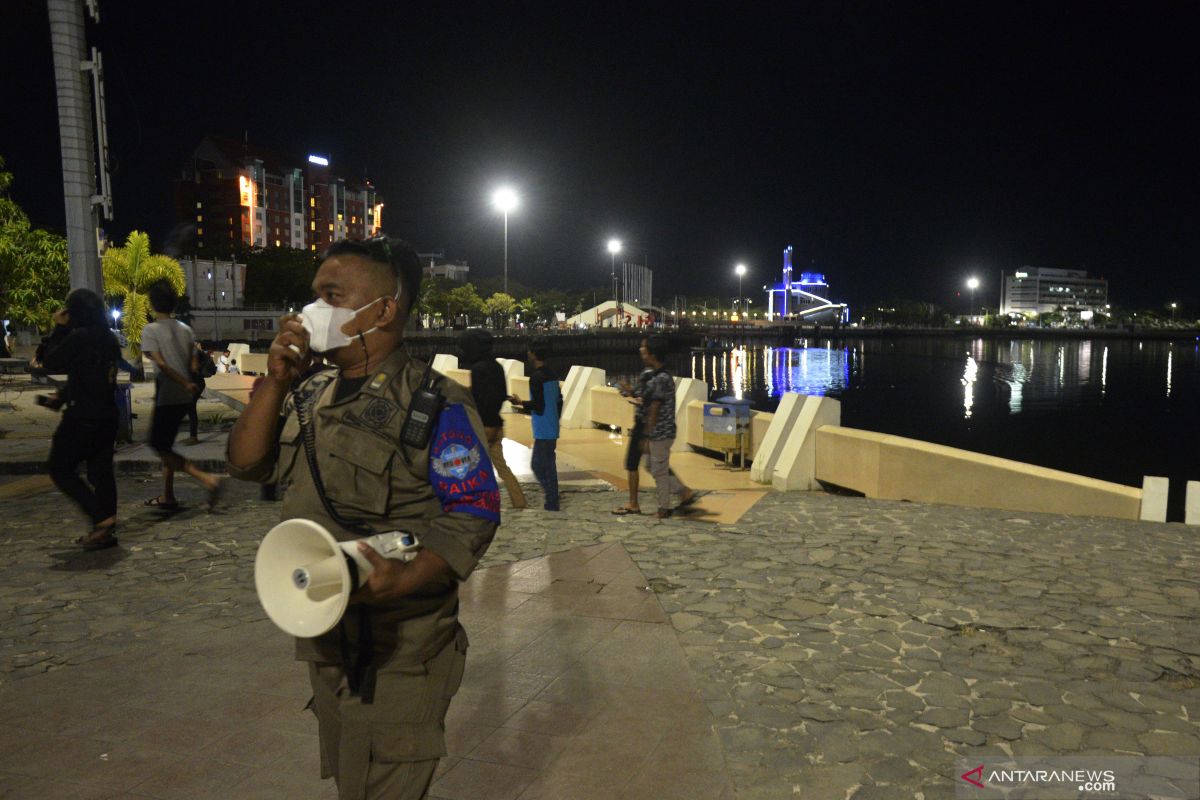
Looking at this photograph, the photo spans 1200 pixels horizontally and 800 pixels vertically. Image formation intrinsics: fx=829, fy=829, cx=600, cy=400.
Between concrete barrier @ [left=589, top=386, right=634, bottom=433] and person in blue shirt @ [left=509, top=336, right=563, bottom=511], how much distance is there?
6.91 meters

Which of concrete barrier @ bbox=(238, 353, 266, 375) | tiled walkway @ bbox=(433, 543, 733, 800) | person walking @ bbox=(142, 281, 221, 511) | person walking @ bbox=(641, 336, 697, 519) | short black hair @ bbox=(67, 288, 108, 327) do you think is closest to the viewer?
tiled walkway @ bbox=(433, 543, 733, 800)

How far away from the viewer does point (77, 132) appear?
39.4ft

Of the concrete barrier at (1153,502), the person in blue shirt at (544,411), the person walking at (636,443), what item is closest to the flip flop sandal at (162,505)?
the person in blue shirt at (544,411)

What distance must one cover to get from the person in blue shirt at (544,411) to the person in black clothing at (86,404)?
145 inches

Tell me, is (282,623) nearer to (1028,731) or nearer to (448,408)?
(448,408)

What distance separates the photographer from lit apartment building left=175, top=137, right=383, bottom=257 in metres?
138

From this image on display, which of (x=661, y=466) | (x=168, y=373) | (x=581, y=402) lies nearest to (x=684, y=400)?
(x=581, y=402)

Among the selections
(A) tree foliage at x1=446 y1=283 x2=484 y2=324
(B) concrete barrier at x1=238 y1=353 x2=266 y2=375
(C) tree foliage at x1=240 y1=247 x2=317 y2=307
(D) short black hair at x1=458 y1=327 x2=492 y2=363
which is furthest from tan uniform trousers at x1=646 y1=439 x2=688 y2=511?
(A) tree foliage at x1=446 y1=283 x2=484 y2=324

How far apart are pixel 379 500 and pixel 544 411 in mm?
6472

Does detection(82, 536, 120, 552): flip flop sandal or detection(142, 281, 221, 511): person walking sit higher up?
detection(142, 281, 221, 511): person walking

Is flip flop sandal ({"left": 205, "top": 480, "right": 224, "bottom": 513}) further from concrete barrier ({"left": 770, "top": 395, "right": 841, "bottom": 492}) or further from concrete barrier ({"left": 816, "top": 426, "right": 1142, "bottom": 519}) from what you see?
concrete barrier ({"left": 816, "top": 426, "right": 1142, "bottom": 519})

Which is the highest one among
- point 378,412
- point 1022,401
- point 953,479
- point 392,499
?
point 378,412

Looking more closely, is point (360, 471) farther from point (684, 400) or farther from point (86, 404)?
point (684, 400)

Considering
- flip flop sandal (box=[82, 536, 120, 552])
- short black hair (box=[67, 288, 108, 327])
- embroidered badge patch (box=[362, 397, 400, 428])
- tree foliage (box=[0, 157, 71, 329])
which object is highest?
tree foliage (box=[0, 157, 71, 329])
